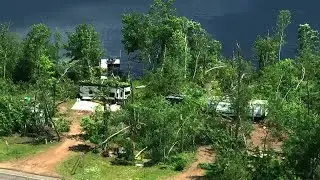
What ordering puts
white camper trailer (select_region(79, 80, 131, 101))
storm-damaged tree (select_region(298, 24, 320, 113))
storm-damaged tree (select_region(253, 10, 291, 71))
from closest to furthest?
storm-damaged tree (select_region(298, 24, 320, 113)) → white camper trailer (select_region(79, 80, 131, 101)) → storm-damaged tree (select_region(253, 10, 291, 71))

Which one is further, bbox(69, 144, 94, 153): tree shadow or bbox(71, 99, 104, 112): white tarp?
bbox(71, 99, 104, 112): white tarp

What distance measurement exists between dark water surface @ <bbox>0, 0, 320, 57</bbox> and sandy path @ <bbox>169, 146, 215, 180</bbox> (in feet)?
189

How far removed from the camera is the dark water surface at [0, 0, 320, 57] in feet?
400

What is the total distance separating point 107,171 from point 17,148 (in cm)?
987

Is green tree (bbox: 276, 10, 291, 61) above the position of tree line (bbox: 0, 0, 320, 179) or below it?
above

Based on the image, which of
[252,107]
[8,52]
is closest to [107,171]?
[252,107]

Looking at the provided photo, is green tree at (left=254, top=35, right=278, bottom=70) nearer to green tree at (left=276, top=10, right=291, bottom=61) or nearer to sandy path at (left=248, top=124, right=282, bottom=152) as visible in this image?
green tree at (left=276, top=10, right=291, bottom=61)

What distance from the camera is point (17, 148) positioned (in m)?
53.1

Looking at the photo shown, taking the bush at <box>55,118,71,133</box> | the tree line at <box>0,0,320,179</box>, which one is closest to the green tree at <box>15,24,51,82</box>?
the tree line at <box>0,0,320,179</box>

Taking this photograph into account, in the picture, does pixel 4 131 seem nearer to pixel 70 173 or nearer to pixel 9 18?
pixel 70 173

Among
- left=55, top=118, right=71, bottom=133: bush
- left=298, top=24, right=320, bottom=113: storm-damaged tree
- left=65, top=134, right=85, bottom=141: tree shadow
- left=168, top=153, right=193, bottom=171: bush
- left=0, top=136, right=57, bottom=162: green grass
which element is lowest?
left=168, top=153, right=193, bottom=171: bush

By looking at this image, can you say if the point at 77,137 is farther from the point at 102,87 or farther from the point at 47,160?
the point at 102,87

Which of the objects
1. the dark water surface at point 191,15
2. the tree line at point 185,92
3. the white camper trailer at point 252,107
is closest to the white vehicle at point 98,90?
the tree line at point 185,92

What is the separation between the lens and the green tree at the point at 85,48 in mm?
73062
